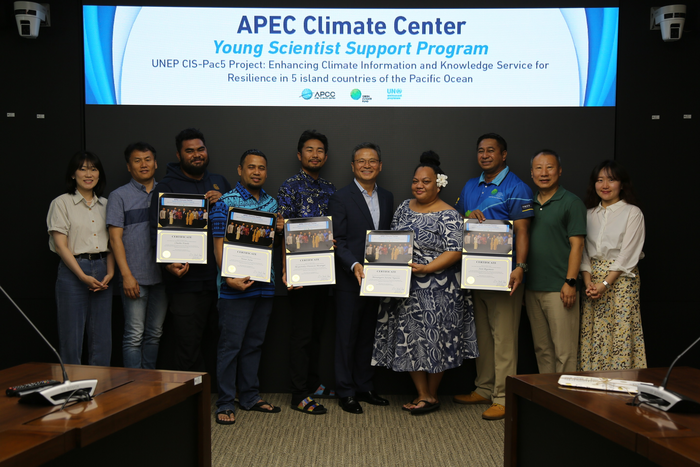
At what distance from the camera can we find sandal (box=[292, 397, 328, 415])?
130 inches

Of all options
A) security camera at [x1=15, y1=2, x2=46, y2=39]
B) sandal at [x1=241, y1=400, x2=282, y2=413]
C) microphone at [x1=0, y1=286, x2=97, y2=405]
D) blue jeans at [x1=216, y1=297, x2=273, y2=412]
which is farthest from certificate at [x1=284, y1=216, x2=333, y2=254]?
security camera at [x1=15, y1=2, x2=46, y2=39]

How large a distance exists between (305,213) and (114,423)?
6.84ft

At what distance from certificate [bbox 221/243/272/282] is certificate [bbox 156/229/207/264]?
18 centimetres

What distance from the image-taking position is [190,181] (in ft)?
10.9

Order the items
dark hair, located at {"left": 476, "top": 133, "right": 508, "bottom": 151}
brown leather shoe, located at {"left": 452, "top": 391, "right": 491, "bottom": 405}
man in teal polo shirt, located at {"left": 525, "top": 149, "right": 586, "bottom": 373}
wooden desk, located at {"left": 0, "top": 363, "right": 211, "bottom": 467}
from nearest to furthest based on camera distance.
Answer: wooden desk, located at {"left": 0, "top": 363, "right": 211, "bottom": 467} → man in teal polo shirt, located at {"left": 525, "top": 149, "right": 586, "bottom": 373} → dark hair, located at {"left": 476, "top": 133, "right": 508, "bottom": 151} → brown leather shoe, located at {"left": 452, "top": 391, "right": 491, "bottom": 405}

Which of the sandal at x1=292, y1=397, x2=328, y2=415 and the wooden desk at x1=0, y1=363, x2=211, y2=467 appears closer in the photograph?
the wooden desk at x1=0, y1=363, x2=211, y2=467

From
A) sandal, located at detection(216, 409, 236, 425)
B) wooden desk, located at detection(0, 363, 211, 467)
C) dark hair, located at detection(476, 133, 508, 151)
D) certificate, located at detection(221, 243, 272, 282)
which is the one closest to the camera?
wooden desk, located at detection(0, 363, 211, 467)

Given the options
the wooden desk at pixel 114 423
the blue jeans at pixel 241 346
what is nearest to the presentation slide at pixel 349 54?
the blue jeans at pixel 241 346

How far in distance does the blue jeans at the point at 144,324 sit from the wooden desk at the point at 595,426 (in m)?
2.46

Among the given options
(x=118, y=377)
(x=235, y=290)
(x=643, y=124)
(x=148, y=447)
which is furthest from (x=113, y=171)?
(x=643, y=124)

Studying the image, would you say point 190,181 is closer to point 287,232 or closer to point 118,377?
point 287,232

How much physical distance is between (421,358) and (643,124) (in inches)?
101

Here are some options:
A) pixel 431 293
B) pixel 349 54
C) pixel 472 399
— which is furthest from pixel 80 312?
pixel 472 399

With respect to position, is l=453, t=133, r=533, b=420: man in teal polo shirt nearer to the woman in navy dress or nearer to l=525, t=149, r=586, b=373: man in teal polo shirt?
l=525, t=149, r=586, b=373: man in teal polo shirt
